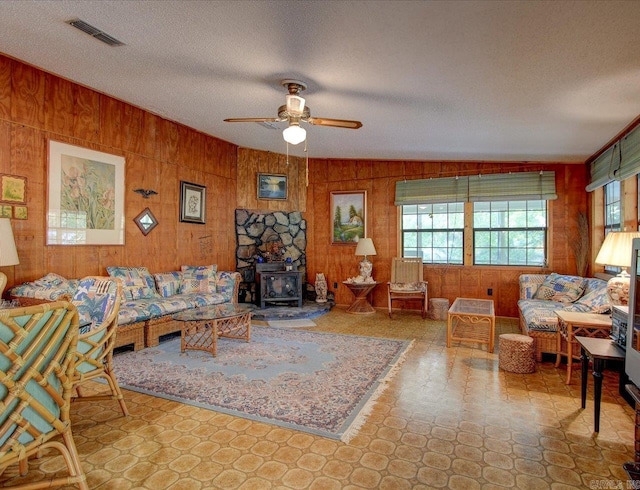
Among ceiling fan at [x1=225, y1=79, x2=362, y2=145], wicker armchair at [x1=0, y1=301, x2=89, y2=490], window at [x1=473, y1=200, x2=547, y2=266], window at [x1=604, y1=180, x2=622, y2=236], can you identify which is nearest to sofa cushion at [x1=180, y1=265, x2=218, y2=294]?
ceiling fan at [x1=225, y1=79, x2=362, y2=145]

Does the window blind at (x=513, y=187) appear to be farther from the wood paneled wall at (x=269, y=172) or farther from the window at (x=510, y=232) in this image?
the wood paneled wall at (x=269, y=172)

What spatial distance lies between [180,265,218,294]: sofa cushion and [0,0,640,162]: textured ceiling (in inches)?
89.5

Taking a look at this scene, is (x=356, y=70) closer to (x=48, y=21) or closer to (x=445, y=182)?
(x=48, y=21)

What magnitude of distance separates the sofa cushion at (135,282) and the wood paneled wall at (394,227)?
302 centimetres

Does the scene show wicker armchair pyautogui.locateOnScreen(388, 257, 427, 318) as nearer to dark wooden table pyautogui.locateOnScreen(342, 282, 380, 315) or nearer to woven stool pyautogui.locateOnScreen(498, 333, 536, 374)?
dark wooden table pyautogui.locateOnScreen(342, 282, 380, 315)

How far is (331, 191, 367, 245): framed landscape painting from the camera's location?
6.66m

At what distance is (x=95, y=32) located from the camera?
2826mm

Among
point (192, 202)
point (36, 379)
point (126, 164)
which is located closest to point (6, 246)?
point (126, 164)

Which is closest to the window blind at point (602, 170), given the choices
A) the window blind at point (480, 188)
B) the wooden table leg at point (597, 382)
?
the window blind at point (480, 188)

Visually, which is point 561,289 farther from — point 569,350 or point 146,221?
point 146,221

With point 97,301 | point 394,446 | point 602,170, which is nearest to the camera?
point 394,446

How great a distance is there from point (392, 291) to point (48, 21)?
197 inches

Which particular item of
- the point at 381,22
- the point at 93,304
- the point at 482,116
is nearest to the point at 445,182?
the point at 482,116

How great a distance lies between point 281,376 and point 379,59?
2.71 m
